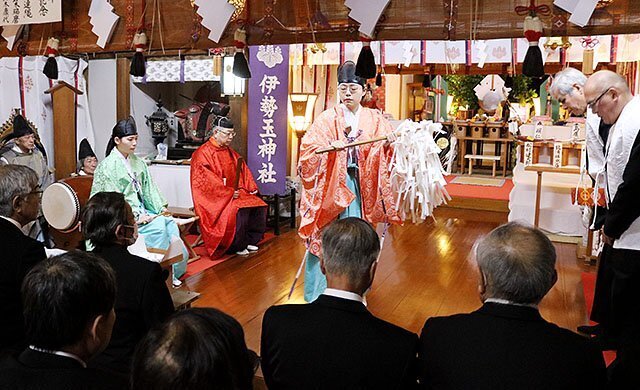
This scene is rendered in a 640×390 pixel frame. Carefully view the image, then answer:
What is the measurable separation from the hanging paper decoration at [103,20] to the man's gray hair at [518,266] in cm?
312

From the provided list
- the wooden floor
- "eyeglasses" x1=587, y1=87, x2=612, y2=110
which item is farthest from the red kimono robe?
"eyeglasses" x1=587, y1=87, x2=612, y2=110

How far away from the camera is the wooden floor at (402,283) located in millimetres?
4332

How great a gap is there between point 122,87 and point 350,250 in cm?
610

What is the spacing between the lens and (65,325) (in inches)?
57.7

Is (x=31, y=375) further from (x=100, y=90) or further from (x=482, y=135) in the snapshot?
(x=482, y=135)

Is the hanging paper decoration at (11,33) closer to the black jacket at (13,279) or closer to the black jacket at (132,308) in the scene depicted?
the black jacket at (13,279)

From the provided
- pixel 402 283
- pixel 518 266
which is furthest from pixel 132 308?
pixel 402 283

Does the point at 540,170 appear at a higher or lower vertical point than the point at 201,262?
higher

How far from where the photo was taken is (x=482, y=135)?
1422 cm

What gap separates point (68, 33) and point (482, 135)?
457 inches

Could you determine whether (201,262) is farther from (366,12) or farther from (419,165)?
(366,12)

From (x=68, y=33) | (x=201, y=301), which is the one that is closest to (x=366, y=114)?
(x=201, y=301)

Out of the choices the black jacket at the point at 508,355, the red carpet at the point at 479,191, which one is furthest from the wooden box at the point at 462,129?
the black jacket at the point at 508,355

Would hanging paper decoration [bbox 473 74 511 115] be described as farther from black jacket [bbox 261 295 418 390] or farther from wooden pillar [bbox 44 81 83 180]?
black jacket [bbox 261 295 418 390]
